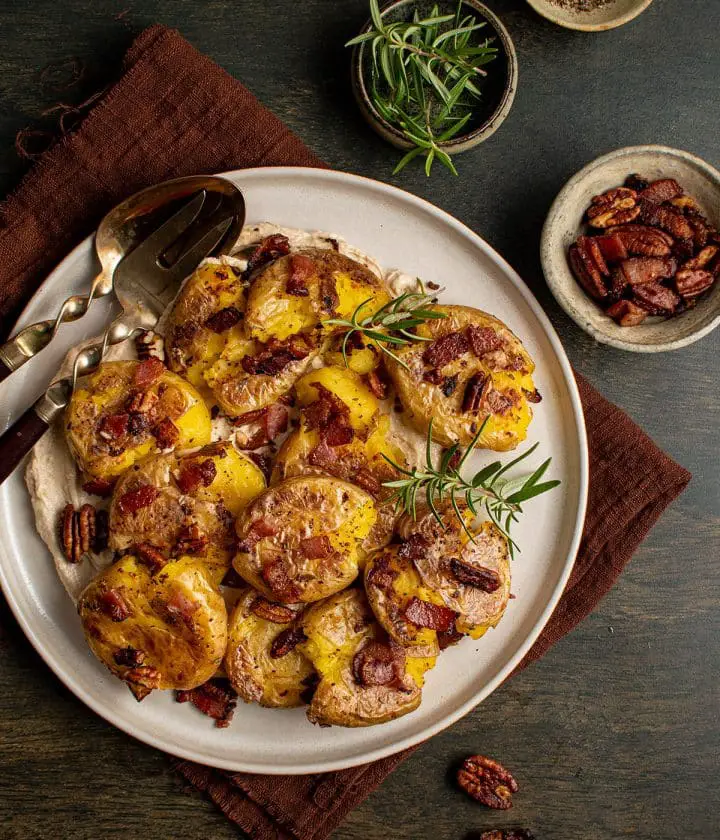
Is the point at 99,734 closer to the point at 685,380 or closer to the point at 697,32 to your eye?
the point at 685,380

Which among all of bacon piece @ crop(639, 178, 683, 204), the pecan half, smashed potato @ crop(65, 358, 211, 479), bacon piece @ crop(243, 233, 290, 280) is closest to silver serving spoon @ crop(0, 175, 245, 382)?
bacon piece @ crop(243, 233, 290, 280)

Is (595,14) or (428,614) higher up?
(595,14)

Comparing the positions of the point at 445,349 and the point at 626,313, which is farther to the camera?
the point at 626,313

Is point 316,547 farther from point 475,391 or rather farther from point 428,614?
point 475,391

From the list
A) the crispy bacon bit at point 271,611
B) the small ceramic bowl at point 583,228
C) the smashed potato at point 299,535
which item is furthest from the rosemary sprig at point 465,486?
the small ceramic bowl at point 583,228

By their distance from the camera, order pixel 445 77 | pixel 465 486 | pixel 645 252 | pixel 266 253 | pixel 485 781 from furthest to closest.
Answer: pixel 485 781, pixel 645 252, pixel 445 77, pixel 266 253, pixel 465 486

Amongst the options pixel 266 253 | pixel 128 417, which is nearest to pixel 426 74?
pixel 266 253

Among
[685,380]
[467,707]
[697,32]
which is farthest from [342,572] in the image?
[697,32]

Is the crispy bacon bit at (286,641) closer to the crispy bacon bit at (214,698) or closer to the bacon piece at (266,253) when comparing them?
the crispy bacon bit at (214,698)
